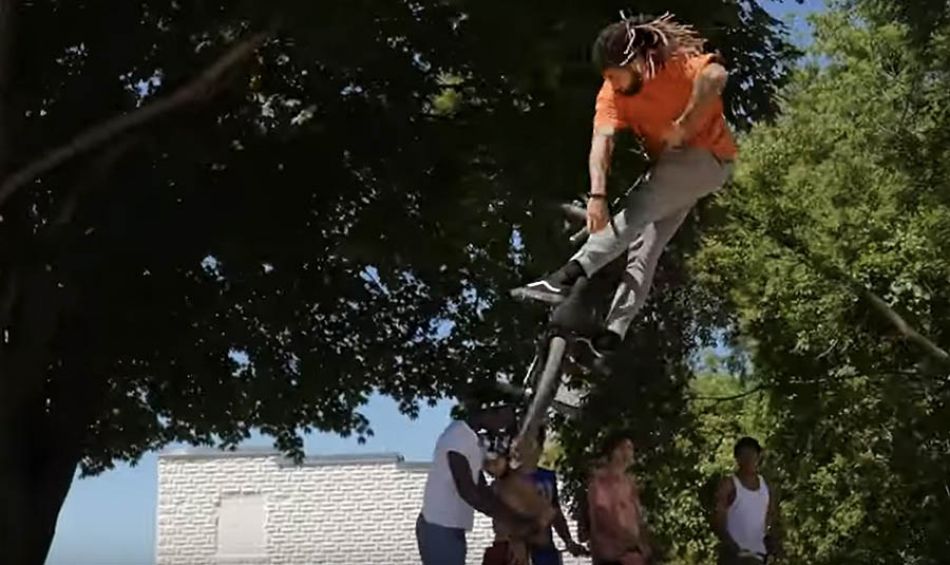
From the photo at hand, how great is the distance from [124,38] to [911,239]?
10.2 metres

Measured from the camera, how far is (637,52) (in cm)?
581

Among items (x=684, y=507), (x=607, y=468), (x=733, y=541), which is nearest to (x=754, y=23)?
(x=733, y=541)

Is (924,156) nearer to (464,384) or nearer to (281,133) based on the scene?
(464,384)

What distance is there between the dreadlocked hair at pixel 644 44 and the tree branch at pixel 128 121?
6454mm

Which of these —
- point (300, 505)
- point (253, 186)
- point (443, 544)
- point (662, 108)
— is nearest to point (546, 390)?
point (443, 544)

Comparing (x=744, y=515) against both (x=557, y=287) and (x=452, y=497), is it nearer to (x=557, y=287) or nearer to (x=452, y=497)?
(x=452, y=497)

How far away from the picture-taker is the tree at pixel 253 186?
11.6 m

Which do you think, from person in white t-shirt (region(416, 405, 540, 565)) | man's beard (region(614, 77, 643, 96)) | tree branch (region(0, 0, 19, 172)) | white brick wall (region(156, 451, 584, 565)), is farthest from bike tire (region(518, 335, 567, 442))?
white brick wall (region(156, 451, 584, 565))

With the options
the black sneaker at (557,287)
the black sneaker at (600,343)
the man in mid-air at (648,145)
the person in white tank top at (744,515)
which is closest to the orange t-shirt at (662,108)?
the man in mid-air at (648,145)

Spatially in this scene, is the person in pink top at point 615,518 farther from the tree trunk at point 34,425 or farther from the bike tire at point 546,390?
the tree trunk at point 34,425

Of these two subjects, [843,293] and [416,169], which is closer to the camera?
[416,169]

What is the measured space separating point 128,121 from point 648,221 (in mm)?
6782

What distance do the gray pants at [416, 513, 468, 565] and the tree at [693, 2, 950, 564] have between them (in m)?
12.3

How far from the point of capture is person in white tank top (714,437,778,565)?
9.09 m
